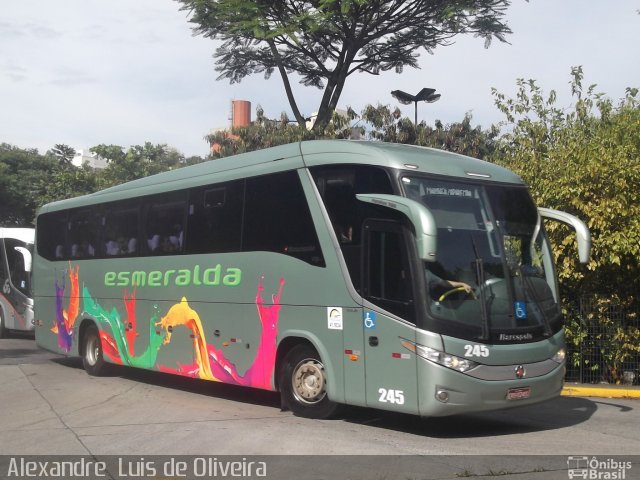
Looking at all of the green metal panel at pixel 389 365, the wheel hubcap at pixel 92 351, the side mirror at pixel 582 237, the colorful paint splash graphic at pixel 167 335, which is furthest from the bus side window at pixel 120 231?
the side mirror at pixel 582 237

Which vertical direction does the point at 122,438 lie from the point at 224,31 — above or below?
below

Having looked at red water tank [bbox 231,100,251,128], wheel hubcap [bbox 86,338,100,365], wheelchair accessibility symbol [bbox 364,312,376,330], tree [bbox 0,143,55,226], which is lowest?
wheel hubcap [bbox 86,338,100,365]

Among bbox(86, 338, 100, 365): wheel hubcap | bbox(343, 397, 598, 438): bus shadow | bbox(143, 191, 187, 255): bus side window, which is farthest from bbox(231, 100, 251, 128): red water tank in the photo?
bbox(343, 397, 598, 438): bus shadow

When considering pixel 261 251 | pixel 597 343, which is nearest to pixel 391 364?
pixel 261 251

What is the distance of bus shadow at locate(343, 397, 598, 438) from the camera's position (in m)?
9.38

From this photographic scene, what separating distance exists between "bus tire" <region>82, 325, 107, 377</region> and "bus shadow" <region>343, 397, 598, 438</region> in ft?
Result: 21.8

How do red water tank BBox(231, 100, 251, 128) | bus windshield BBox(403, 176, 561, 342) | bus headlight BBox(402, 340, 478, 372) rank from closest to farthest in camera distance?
bus headlight BBox(402, 340, 478, 372) → bus windshield BBox(403, 176, 561, 342) → red water tank BBox(231, 100, 251, 128)

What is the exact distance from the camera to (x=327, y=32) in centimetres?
2503

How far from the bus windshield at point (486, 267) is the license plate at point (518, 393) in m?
0.57

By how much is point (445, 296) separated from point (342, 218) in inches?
67.9

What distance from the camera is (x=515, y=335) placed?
29.0ft

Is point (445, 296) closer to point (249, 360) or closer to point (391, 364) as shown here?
point (391, 364)

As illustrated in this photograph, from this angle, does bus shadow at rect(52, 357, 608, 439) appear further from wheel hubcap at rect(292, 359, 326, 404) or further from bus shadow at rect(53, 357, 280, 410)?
wheel hubcap at rect(292, 359, 326, 404)

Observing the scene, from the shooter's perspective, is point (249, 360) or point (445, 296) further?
point (249, 360)
